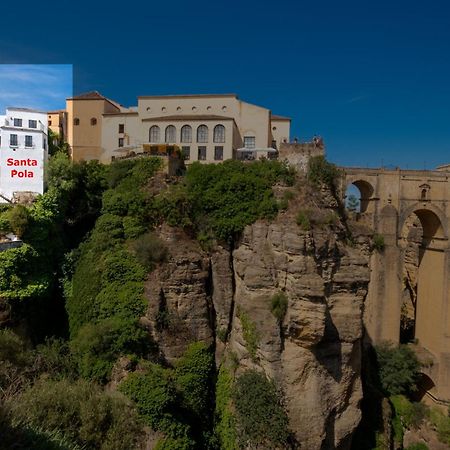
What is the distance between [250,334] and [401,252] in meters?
16.1

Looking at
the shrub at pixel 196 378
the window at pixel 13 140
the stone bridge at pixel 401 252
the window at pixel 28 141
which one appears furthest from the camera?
the stone bridge at pixel 401 252

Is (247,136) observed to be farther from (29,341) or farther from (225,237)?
(29,341)

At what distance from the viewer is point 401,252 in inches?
1133

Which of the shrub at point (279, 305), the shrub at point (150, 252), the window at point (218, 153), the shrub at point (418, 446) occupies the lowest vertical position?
the shrub at point (418, 446)

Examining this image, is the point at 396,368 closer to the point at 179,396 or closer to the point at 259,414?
the point at 259,414

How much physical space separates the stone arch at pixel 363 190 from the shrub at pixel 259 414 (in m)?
17.6

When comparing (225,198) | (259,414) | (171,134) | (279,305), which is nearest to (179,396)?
(259,414)

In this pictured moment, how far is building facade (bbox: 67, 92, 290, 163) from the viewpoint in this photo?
99.6 feet

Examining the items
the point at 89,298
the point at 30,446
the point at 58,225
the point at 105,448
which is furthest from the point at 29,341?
the point at 30,446

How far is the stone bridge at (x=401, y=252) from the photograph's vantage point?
2888 cm

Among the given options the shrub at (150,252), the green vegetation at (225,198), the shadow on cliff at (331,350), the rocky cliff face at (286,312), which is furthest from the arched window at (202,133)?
the shadow on cliff at (331,350)

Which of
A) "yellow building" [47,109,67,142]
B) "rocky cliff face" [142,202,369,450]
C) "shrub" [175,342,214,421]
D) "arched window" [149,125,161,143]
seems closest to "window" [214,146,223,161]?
"arched window" [149,125,161,143]

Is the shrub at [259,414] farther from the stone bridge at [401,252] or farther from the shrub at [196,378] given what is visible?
the stone bridge at [401,252]

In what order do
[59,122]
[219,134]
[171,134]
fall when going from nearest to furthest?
[219,134] < [171,134] < [59,122]
